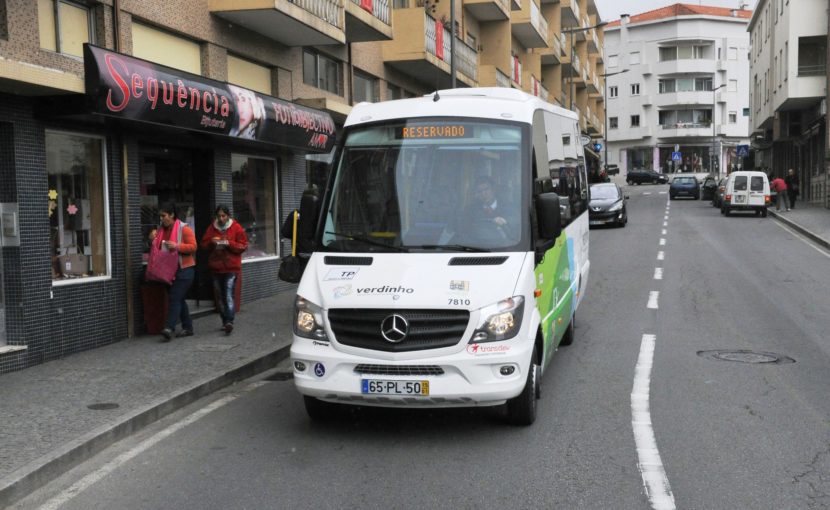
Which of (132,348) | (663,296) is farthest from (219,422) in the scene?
(663,296)

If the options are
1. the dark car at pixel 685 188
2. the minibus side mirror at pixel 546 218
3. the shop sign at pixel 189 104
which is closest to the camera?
the minibus side mirror at pixel 546 218

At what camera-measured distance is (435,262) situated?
6.73 m

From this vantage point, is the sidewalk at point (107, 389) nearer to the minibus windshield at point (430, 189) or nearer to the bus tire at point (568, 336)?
the minibus windshield at point (430, 189)

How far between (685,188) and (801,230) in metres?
24.3

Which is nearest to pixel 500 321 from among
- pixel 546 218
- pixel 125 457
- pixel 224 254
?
pixel 546 218

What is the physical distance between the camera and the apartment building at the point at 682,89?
91188mm

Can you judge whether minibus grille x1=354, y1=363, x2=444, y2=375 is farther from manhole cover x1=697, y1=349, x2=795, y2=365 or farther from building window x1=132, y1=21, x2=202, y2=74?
building window x1=132, y1=21, x2=202, y2=74

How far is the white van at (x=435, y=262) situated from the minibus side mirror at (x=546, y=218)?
11mm

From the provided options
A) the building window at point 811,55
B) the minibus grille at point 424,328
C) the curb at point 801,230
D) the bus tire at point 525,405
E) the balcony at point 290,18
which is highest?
the building window at point 811,55

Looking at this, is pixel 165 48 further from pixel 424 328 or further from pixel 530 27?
pixel 530 27

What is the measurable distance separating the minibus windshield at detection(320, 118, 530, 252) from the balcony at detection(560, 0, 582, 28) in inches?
1719

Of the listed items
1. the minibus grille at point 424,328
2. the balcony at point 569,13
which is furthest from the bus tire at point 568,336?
the balcony at point 569,13

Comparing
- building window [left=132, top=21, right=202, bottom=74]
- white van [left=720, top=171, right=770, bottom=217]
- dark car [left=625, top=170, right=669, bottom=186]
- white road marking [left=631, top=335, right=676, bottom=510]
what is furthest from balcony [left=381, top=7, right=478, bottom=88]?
dark car [left=625, top=170, right=669, bottom=186]

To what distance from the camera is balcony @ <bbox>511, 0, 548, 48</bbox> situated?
36125 mm
